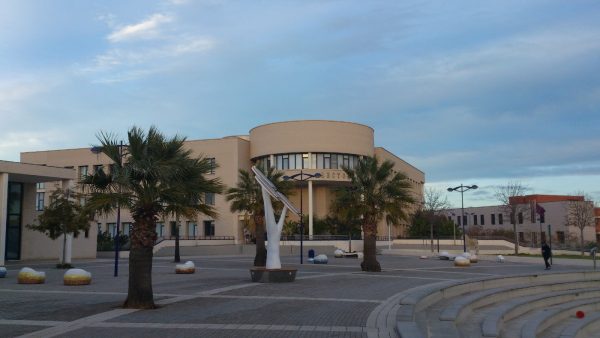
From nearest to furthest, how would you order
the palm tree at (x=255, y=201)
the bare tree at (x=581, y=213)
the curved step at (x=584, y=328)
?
1. the curved step at (x=584, y=328)
2. the palm tree at (x=255, y=201)
3. the bare tree at (x=581, y=213)

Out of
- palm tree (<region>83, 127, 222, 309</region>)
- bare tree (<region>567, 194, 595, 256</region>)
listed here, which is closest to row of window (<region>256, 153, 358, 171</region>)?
bare tree (<region>567, 194, 595, 256</region>)

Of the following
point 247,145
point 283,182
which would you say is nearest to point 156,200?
point 283,182

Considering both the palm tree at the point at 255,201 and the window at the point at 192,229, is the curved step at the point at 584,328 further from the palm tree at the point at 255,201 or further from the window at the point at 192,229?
the window at the point at 192,229

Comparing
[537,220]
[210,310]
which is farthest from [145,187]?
[537,220]

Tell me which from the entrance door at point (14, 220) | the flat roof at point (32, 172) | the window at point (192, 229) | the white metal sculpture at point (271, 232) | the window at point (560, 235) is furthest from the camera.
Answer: the window at point (560, 235)

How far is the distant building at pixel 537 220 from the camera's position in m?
74.1

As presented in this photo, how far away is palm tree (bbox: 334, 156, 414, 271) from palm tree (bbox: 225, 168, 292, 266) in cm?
540

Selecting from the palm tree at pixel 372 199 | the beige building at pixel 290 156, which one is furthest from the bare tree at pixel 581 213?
the palm tree at pixel 372 199

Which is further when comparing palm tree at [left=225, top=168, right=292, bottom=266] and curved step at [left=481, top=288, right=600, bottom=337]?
palm tree at [left=225, top=168, right=292, bottom=266]

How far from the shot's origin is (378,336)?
10.3 metres

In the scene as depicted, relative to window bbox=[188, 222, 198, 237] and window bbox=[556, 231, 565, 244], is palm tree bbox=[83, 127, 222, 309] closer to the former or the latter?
window bbox=[188, 222, 198, 237]

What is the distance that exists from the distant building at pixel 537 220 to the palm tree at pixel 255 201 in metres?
40.8

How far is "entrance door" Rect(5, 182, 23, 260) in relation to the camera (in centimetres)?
4159

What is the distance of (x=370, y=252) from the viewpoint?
28594 millimetres
